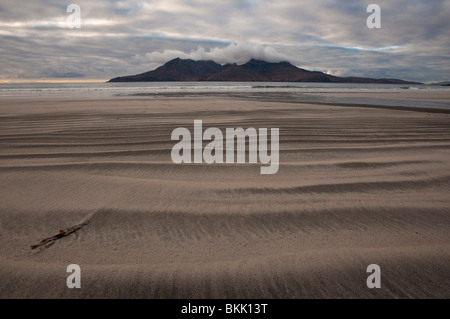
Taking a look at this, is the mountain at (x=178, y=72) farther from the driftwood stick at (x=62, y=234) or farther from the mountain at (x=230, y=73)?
the driftwood stick at (x=62, y=234)

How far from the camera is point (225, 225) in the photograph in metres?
1.70

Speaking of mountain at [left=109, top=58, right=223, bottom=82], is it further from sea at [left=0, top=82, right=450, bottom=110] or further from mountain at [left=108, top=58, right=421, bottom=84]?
sea at [left=0, top=82, right=450, bottom=110]

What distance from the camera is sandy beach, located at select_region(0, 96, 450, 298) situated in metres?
1.24

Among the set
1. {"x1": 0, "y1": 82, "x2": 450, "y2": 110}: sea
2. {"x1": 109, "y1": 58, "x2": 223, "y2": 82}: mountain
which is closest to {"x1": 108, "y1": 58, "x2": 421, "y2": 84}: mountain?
{"x1": 109, "y1": 58, "x2": 223, "y2": 82}: mountain
